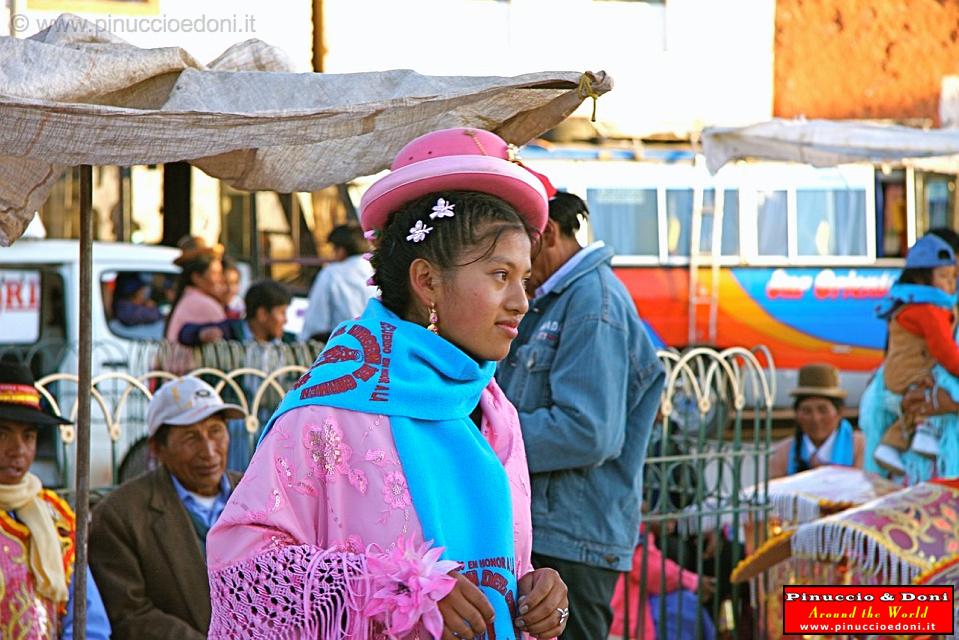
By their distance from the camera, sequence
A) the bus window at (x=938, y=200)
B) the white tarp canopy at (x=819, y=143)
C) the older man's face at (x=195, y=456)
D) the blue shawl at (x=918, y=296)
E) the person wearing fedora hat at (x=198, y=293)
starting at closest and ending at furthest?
1. the older man's face at (x=195, y=456)
2. the blue shawl at (x=918, y=296)
3. the white tarp canopy at (x=819, y=143)
4. the person wearing fedora hat at (x=198, y=293)
5. the bus window at (x=938, y=200)

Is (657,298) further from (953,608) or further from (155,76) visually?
(155,76)

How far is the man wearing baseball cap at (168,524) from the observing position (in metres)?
4.21

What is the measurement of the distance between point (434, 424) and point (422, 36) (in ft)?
41.9

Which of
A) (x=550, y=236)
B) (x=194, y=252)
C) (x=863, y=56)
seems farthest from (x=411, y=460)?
(x=863, y=56)

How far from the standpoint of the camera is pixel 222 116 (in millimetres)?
2797

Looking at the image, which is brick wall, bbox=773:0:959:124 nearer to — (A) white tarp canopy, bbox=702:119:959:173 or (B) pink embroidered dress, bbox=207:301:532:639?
(A) white tarp canopy, bbox=702:119:959:173

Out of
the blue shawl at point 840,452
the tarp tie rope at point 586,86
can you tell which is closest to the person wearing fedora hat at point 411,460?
the tarp tie rope at point 586,86

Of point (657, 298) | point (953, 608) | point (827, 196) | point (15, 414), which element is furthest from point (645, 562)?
point (827, 196)

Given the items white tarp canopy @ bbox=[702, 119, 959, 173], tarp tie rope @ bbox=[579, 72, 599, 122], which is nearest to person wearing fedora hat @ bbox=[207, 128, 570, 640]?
tarp tie rope @ bbox=[579, 72, 599, 122]

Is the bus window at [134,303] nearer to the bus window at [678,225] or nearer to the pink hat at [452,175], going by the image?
the bus window at [678,225]

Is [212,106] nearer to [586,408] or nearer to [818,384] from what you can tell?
[586,408]

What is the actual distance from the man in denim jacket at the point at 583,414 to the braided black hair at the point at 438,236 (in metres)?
1.25

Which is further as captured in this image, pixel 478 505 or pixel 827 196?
pixel 827 196

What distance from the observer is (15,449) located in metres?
4.04
